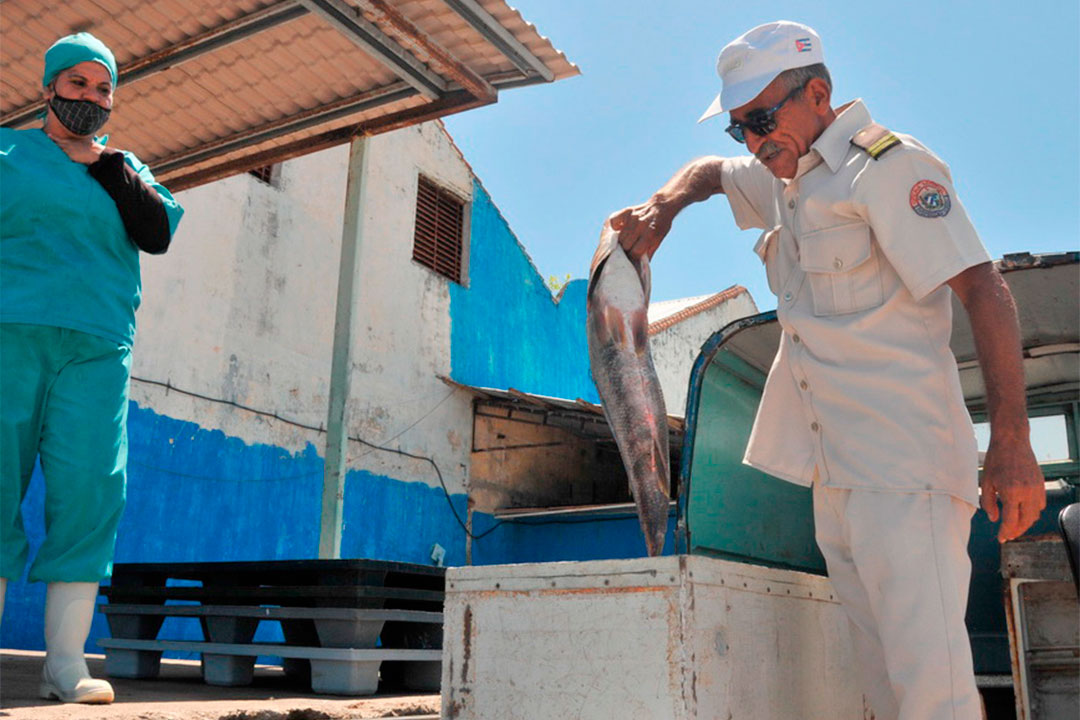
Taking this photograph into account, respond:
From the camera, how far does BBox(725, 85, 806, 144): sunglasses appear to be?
8.38 feet

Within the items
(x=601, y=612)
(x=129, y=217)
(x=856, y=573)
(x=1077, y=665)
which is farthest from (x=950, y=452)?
(x=129, y=217)

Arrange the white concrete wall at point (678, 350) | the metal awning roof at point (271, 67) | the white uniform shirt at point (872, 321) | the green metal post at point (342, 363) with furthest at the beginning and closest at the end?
the white concrete wall at point (678, 350)
the green metal post at point (342, 363)
the metal awning roof at point (271, 67)
the white uniform shirt at point (872, 321)

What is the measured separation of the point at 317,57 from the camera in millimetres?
5637

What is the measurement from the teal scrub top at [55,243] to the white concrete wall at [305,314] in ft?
20.7

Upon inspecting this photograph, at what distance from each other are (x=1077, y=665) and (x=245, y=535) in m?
8.18

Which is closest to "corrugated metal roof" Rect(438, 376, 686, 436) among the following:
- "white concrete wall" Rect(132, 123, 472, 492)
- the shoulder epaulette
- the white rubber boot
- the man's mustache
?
"white concrete wall" Rect(132, 123, 472, 492)

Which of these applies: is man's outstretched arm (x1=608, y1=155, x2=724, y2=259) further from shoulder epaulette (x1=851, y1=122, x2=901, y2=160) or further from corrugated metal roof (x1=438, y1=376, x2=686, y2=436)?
corrugated metal roof (x1=438, y1=376, x2=686, y2=436)

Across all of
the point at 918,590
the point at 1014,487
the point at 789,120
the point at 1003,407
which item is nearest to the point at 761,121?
the point at 789,120

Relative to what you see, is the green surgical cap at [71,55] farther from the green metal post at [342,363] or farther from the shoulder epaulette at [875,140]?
the green metal post at [342,363]

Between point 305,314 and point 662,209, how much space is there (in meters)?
9.05

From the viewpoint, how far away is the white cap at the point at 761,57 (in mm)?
2510

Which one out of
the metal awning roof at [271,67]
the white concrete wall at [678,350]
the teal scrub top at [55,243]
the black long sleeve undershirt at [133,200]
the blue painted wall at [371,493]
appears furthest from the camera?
the white concrete wall at [678,350]

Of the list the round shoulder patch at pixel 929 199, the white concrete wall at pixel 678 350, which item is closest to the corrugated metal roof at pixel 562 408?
the white concrete wall at pixel 678 350

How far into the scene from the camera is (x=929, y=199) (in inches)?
93.4
